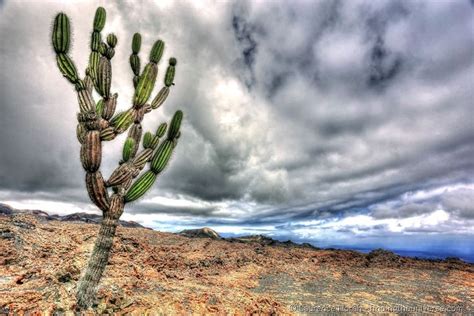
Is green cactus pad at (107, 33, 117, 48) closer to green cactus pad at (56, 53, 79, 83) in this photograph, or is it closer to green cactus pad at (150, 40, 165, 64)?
green cactus pad at (150, 40, 165, 64)

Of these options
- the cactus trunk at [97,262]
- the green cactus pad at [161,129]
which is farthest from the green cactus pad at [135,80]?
the cactus trunk at [97,262]

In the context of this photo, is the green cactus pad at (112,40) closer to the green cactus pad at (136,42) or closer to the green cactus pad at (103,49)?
the green cactus pad at (103,49)

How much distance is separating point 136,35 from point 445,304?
56.3ft

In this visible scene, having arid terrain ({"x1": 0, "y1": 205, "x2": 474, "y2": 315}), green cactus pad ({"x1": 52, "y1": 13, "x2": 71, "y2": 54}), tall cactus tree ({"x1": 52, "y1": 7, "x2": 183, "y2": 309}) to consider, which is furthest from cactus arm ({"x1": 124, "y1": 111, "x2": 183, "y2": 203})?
green cactus pad ({"x1": 52, "y1": 13, "x2": 71, "y2": 54})

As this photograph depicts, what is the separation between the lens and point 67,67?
735 cm

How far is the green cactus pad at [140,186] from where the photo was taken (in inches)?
317

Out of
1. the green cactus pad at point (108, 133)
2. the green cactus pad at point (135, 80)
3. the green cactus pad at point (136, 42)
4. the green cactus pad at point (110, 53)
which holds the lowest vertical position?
the green cactus pad at point (108, 133)

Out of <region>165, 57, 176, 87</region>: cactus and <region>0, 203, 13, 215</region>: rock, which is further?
<region>0, 203, 13, 215</region>: rock

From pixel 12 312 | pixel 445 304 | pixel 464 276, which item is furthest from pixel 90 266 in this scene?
pixel 464 276

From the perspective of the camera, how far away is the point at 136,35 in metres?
9.41

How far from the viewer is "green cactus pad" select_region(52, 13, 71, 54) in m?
7.24

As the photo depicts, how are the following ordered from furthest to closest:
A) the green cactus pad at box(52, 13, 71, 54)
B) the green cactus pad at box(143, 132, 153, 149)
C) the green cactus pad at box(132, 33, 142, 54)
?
the green cactus pad at box(132, 33, 142, 54) < the green cactus pad at box(143, 132, 153, 149) < the green cactus pad at box(52, 13, 71, 54)

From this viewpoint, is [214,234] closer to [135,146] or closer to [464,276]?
[464,276]

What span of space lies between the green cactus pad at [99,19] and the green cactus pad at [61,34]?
1.30 m
